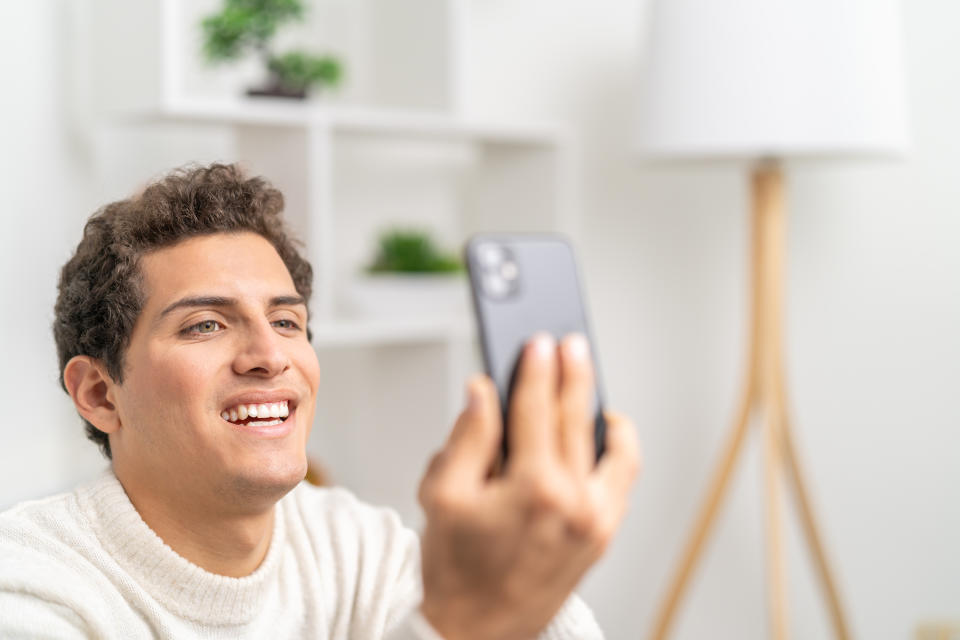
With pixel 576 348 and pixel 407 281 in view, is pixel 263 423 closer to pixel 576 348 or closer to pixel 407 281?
pixel 576 348

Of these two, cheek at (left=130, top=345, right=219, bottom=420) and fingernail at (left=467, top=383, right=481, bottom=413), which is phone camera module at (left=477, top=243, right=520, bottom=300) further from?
cheek at (left=130, top=345, right=219, bottom=420)

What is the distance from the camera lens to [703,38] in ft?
6.58

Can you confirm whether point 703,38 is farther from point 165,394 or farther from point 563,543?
point 563,543

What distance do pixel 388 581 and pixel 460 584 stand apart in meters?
0.50

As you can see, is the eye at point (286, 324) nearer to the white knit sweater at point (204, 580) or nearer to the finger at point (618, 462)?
the white knit sweater at point (204, 580)

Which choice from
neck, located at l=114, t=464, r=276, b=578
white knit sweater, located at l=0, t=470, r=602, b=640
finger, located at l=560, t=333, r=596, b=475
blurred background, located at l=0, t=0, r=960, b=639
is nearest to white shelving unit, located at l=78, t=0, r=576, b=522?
blurred background, located at l=0, t=0, r=960, b=639

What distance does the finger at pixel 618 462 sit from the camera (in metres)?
0.75

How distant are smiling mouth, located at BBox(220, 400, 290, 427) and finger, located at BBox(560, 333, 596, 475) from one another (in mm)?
380

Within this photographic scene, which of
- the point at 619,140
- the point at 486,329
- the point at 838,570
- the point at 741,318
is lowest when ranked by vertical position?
the point at 838,570

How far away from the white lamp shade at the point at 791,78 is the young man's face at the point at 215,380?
46.3 inches

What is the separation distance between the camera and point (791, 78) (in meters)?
1.95

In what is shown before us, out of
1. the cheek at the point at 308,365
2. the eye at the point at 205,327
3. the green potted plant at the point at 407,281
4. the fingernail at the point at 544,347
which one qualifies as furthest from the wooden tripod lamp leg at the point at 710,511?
the fingernail at the point at 544,347

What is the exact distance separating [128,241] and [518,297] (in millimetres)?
480

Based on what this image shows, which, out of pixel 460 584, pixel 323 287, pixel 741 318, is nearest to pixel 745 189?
pixel 741 318
